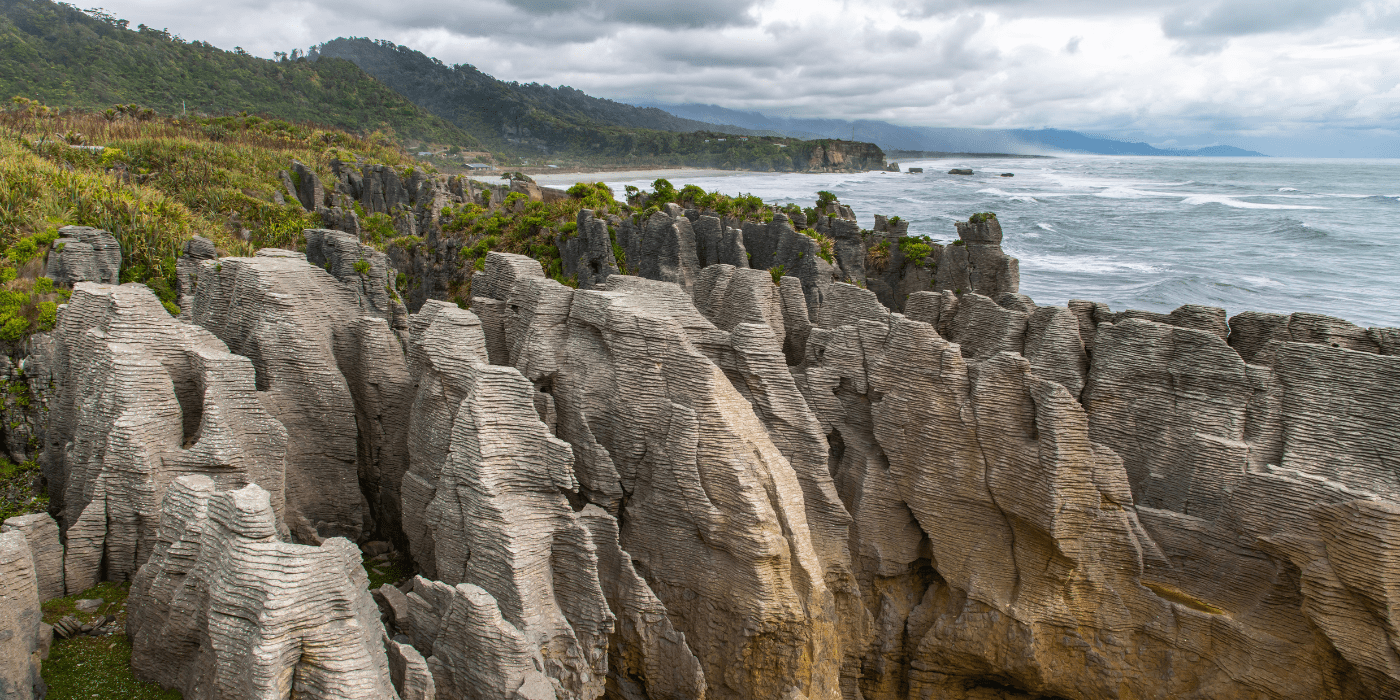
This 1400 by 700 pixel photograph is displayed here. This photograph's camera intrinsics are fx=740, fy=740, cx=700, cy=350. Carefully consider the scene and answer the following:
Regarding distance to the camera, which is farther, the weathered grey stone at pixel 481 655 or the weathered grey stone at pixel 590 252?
the weathered grey stone at pixel 590 252

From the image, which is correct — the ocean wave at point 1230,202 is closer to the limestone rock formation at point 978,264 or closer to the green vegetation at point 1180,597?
the limestone rock formation at point 978,264

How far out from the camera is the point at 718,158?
192125 millimetres

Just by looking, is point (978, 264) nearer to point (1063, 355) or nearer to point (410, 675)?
point (1063, 355)

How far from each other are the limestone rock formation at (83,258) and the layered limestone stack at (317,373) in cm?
382

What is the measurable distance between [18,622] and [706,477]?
8.66m

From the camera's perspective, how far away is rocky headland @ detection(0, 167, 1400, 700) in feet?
31.3

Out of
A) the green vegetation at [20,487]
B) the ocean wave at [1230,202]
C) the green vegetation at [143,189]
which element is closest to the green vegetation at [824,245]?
the green vegetation at [143,189]

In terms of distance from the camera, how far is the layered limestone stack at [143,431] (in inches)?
429

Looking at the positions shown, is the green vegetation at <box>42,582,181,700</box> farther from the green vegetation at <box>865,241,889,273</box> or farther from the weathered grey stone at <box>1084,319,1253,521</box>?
the green vegetation at <box>865,241,889,273</box>

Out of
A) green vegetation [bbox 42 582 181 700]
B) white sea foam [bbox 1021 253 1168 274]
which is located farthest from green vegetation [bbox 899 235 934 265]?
green vegetation [bbox 42 582 181 700]

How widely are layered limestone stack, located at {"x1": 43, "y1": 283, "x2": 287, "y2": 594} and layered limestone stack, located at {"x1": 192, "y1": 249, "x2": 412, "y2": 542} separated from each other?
3.91ft

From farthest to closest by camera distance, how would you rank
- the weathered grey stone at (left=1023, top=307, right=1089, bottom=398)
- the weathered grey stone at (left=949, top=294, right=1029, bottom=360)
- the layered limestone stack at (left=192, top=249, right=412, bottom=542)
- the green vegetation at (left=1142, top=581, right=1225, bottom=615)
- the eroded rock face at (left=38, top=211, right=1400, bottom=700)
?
the weathered grey stone at (left=949, top=294, right=1029, bottom=360), the weathered grey stone at (left=1023, top=307, right=1089, bottom=398), the layered limestone stack at (left=192, top=249, right=412, bottom=542), the green vegetation at (left=1142, top=581, right=1225, bottom=615), the eroded rock face at (left=38, top=211, right=1400, bottom=700)

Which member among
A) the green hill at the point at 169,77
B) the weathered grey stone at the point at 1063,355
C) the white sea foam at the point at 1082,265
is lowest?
the white sea foam at the point at 1082,265

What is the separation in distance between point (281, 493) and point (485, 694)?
547cm
